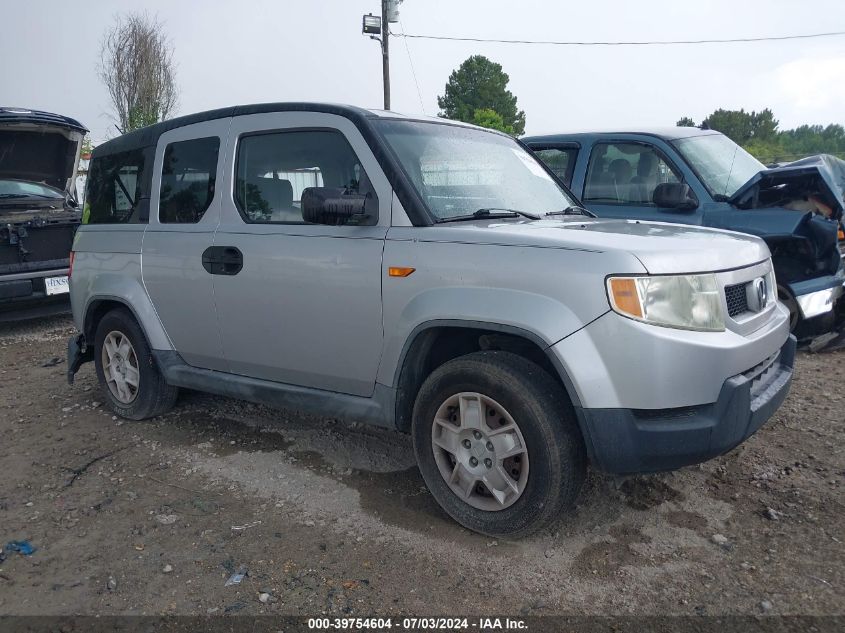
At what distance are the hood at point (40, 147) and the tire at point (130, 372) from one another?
13.4 ft

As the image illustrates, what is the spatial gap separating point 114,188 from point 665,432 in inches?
157

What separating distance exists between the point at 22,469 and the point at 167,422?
0.97 meters

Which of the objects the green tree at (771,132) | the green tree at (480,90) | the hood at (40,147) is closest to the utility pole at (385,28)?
the hood at (40,147)

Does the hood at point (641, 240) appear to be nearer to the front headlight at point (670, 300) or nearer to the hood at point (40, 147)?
the front headlight at point (670, 300)

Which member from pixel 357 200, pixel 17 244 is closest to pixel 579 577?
pixel 357 200

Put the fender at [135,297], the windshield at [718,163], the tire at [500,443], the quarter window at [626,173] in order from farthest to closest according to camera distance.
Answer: the quarter window at [626,173] < the windshield at [718,163] < the fender at [135,297] < the tire at [500,443]

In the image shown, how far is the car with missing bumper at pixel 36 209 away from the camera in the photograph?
7536 mm

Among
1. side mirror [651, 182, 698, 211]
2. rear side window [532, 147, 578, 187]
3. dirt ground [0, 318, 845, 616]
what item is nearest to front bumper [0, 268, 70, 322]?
dirt ground [0, 318, 845, 616]

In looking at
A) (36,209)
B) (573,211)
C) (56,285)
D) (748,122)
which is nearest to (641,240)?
(573,211)

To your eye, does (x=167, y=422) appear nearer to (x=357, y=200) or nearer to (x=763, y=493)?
(x=357, y=200)

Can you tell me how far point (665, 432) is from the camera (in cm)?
270

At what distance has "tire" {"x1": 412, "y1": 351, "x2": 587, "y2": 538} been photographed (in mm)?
2871

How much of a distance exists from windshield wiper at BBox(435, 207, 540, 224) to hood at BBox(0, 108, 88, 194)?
252 inches

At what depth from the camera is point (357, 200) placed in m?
3.28
